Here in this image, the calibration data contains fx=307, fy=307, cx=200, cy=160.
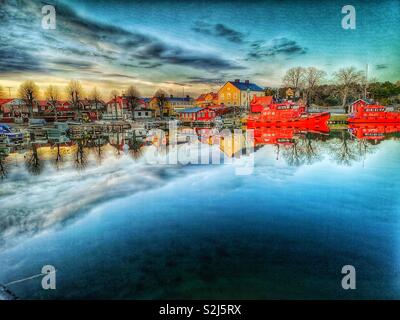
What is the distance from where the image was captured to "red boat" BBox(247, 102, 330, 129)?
10312 millimetres

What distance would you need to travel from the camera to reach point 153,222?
2.61 meters

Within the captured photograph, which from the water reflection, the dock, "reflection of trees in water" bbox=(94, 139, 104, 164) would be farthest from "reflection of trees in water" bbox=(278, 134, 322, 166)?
the dock

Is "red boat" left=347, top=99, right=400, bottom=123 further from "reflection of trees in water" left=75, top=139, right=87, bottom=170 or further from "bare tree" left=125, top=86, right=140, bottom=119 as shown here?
"reflection of trees in water" left=75, top=139, right=87, bottom=170

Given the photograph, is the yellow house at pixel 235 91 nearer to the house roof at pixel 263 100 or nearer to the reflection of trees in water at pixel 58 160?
the house roof at pixel 263 100

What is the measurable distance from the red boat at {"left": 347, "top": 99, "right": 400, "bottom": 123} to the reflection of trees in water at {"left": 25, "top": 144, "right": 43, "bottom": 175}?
364 inches

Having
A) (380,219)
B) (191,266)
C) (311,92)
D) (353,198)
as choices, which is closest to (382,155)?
(353,198)

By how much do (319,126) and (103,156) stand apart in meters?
7.52

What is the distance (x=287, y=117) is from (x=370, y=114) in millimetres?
2652

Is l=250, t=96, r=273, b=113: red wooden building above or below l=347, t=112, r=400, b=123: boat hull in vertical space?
above

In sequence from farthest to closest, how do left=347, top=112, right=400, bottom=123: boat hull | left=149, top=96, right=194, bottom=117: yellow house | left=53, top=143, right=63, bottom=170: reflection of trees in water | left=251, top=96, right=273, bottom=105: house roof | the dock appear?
left=149, top=96, right=194, bottom=117: yellow house < left=347, top=112, right=400, bottom=123: boat hull < left=251, top=96, right=273, bottom=105: house roof < left=53, top=143, right=63, bottom=170: reflection of trees in water < the dock

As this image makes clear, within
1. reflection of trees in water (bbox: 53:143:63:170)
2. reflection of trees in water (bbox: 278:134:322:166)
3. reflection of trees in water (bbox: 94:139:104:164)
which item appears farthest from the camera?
reflection of trees in water (bbox: 94:139:104:164)
